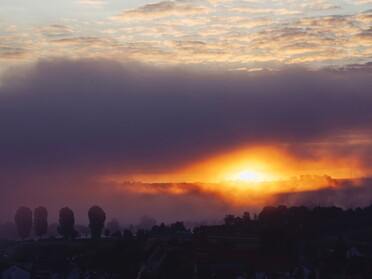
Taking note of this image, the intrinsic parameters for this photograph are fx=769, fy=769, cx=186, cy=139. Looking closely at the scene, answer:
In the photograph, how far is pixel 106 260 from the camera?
349 feet

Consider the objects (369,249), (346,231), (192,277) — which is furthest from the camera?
(346,231)

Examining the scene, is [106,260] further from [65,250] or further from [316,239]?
[316,239]

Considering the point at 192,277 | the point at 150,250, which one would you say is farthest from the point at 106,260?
the point at 192,277

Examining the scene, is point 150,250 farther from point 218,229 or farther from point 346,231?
point 346,231

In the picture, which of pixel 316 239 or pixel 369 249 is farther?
pixel 316 239

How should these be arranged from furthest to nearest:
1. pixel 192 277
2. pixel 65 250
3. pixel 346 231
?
pixel 346 231, pixel 65 250, pixel 192 277

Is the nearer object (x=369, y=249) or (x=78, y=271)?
(x=78, y=271)

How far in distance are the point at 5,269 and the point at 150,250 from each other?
776 inches

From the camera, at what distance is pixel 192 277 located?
84.1m

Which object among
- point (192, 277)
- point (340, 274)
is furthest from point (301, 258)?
point (192, 277)

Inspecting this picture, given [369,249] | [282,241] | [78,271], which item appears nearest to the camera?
[78,271]

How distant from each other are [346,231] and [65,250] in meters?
56.9

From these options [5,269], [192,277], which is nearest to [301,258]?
[192,277]

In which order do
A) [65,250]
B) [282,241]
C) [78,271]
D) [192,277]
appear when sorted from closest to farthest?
[192,277], [78,271], [282,241], [65,250]
